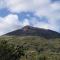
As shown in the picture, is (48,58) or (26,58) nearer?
(48,58)

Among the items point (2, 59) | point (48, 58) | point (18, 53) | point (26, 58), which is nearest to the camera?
point (2, 59)

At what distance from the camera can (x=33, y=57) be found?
7506 centimetres

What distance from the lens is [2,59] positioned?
224 feet

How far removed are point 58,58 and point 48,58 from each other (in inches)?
231

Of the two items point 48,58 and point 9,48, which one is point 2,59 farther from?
point 48,58

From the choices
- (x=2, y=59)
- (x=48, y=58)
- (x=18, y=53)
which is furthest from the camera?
(x=48, y=58)

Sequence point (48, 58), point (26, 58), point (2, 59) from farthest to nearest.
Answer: point (26, 58) → point (48, 58) → point (2, 59)

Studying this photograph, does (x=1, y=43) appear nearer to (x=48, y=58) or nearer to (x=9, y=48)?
(x=9, y=48)

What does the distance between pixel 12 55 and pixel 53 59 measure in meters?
16.1

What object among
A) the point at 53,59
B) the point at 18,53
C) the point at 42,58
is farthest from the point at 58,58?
the point at 18,53

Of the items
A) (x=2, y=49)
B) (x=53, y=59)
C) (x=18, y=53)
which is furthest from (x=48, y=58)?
(x=2, y=49)

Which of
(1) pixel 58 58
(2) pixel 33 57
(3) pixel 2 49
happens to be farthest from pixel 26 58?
(3) pixel 2 49

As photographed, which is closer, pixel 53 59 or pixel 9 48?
pixel 9 48

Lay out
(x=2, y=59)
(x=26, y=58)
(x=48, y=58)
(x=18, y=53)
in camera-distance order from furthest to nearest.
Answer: (x=26, y=58) < (x=48, y=58) < (x=18, y=53) < (x=2, y=59)
